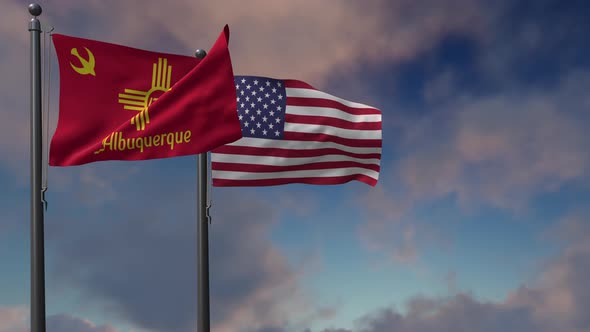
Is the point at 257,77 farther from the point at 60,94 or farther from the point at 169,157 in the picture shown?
the point at 60,94

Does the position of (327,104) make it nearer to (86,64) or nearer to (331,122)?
(331,122)

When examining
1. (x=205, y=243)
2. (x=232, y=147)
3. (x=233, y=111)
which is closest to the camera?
(x=233, y=111)

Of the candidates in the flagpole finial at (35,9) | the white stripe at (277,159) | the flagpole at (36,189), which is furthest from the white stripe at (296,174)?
the flagpole finial at (35,9)

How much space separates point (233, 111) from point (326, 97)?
350 cm

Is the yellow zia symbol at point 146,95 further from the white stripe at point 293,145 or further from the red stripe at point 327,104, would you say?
the red stripe at point 327,104

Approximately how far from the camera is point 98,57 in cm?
928

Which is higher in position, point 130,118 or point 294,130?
point 294,130

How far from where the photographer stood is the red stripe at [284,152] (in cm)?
1152

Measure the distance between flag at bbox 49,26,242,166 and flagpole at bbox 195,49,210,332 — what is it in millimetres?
1035

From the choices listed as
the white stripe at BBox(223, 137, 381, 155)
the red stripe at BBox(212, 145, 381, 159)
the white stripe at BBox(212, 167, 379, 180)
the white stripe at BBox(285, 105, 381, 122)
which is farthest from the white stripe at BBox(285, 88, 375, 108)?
the white stripe at BBox(212, 167, 379, 180)

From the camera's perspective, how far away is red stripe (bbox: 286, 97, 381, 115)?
12.3m

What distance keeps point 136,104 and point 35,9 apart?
188cm

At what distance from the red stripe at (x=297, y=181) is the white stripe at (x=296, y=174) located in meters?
0.06

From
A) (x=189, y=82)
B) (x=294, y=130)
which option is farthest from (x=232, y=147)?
(x=189, y=82)
